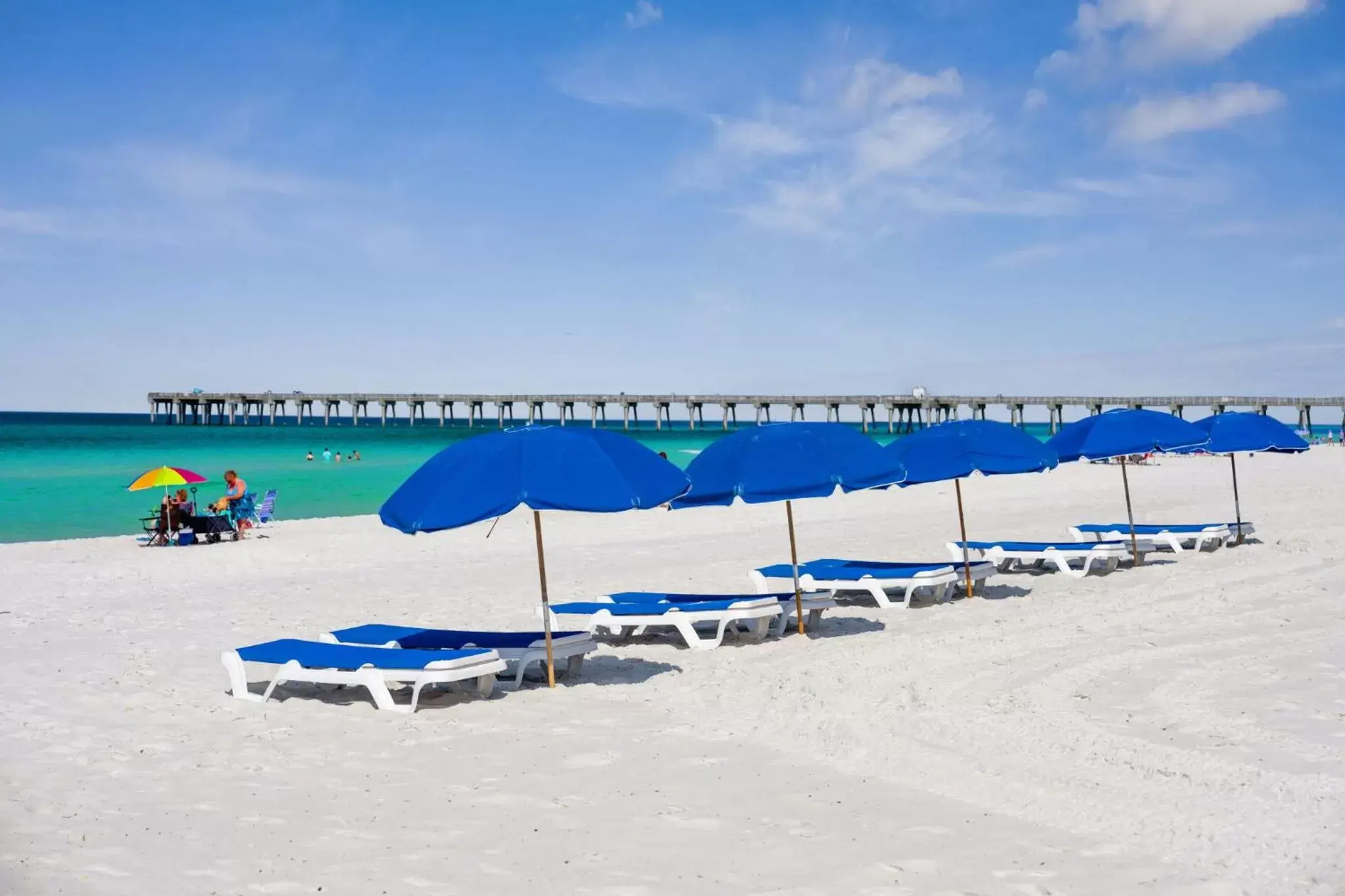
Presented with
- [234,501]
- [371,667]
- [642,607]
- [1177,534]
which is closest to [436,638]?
[371,667]

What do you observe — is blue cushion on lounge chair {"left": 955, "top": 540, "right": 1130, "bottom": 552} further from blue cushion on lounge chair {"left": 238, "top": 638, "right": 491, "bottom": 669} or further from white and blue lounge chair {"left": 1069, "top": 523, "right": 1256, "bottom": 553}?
blue cushion on lounge chair {"left": 238, "top": 638, "right": 491, "bottom": 669}

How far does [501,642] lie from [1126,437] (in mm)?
7381

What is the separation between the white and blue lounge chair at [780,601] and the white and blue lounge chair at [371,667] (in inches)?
83.1

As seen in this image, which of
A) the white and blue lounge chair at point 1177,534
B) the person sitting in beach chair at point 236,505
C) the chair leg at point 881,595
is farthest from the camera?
the person sitting in beach chair at point 236,505

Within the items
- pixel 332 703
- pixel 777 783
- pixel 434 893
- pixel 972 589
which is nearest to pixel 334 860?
pixel 434 893

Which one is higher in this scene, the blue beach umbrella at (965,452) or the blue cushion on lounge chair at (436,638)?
the blue beach umbrella at (965,452)

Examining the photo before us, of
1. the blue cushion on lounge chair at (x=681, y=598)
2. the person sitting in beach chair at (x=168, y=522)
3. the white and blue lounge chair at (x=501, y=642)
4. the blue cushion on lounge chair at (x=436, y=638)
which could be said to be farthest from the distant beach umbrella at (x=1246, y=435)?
the person sitting in beach chair at (x=168, y=522)

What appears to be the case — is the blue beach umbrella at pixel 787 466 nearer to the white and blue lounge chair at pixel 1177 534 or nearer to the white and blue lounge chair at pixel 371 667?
the white and blue lounge chair at pixel 371 667

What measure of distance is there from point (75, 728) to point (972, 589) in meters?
7.59

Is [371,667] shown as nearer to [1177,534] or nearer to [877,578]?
[877,578]

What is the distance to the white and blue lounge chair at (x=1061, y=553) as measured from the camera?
11.2 metres

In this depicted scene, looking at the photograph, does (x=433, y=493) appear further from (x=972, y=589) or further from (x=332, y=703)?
(x=972, y=589)

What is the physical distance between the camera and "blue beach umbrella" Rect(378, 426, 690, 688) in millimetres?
5828

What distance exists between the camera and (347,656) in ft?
21.1
